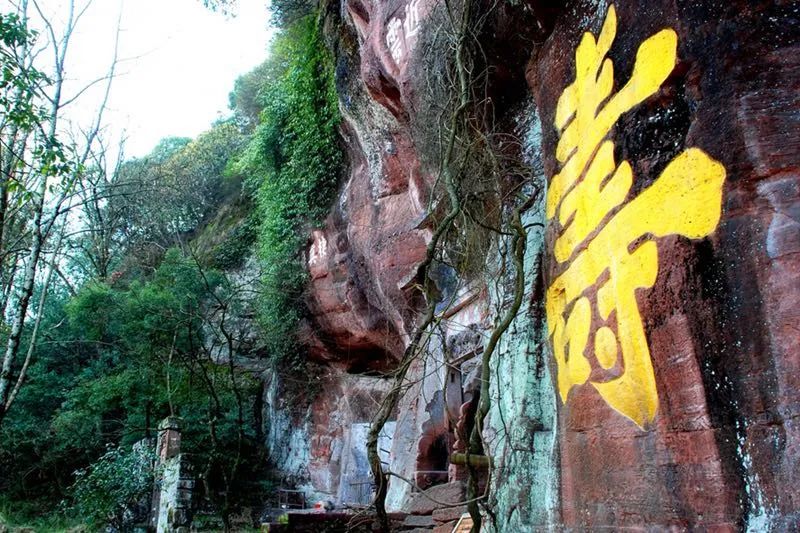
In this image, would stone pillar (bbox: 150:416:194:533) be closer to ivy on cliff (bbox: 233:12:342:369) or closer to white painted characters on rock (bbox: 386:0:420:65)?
ivy on cliff (bbox: 233:12:342:369)

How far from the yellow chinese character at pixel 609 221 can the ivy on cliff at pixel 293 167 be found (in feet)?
23.1

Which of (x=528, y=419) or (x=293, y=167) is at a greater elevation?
(x=293, y=167)

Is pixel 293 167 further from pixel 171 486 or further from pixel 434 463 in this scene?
pixel 434 463

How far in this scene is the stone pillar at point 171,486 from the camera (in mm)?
8242

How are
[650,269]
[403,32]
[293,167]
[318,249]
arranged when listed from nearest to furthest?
[650,269] → [403,32] → [318,249] → [293,167]

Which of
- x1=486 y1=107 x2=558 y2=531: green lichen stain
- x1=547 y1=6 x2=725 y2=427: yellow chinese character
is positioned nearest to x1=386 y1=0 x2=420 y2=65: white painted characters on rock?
x1=486 y1=107 x2=558 y2=531: green lichen stain

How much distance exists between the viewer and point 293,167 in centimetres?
1134

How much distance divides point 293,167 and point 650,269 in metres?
9.27

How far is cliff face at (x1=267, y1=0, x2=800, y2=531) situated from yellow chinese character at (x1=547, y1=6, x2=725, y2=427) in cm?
1

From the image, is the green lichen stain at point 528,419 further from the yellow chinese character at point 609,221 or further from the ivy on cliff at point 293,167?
the ivy on cliff at point 293,167

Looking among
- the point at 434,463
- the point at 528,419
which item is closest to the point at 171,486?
the point at 434,463

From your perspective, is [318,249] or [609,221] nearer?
[609,221]

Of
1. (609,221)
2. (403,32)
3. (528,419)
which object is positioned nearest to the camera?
(609,221)

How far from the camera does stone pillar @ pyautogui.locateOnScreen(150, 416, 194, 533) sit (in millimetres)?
8242
